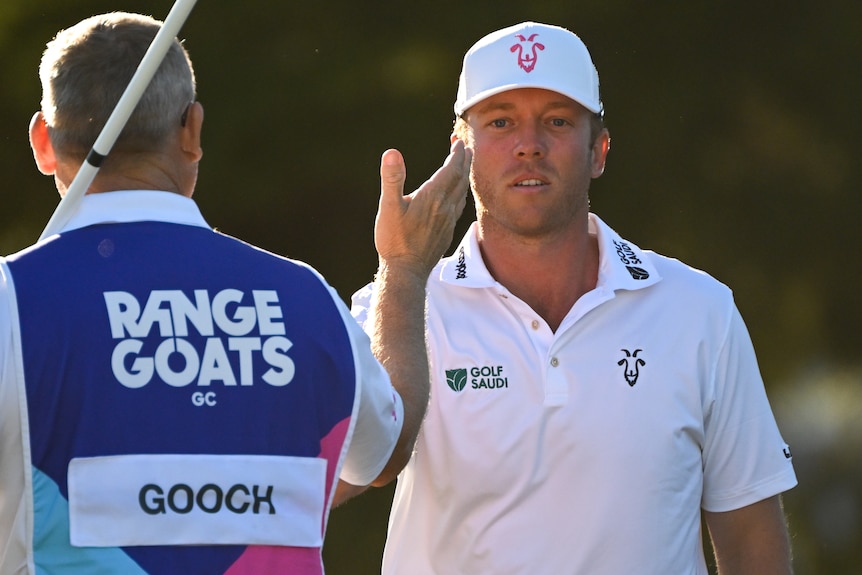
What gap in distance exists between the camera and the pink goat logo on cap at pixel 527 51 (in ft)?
11.2

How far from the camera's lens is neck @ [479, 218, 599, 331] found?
3412 mm

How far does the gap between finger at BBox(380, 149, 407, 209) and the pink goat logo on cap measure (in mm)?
683

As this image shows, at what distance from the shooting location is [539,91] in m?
3.44

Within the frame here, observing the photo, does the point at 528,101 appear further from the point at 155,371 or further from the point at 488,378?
the point at 155,371

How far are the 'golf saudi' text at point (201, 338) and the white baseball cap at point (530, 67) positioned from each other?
4.29ft

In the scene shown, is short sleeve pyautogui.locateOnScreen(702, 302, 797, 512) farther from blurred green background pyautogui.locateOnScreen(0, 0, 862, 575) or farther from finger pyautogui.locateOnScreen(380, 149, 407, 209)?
blurred green background pyautogui.locateOnScreen(0, 0, 862, 575)

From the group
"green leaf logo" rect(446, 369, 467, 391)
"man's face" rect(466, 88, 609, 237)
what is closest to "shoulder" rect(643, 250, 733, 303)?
"man's face" rect(466, 88, 609, 237)

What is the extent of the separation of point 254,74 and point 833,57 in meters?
2.07

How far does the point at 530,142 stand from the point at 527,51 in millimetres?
214

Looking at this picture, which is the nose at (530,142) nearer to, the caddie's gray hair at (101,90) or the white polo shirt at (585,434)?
the white polo shirt at (585,434)

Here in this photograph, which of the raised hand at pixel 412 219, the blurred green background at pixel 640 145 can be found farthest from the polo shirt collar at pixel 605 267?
the blurred green background at pixel 640 145

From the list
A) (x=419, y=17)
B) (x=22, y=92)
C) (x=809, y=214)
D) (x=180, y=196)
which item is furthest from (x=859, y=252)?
(x=180, y=196)

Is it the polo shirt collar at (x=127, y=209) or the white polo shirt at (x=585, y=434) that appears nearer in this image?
the polo shirt collar at (x=127, y=209)

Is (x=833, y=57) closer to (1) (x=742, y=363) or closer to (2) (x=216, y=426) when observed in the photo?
(1) (x=742, y=363)
